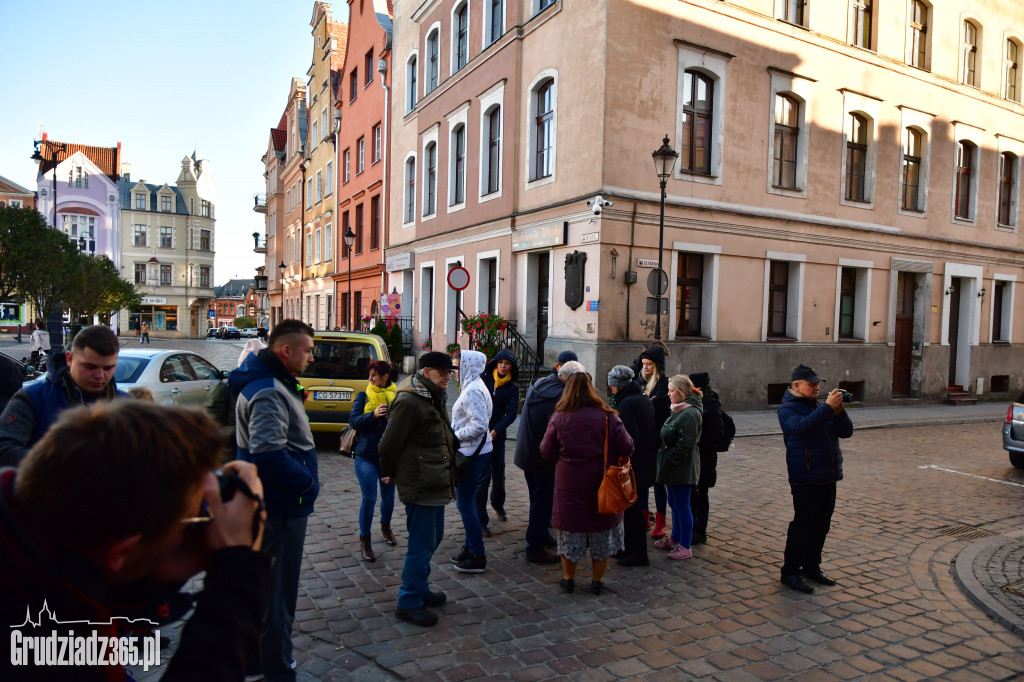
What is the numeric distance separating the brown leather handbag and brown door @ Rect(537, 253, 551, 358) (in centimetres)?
1249


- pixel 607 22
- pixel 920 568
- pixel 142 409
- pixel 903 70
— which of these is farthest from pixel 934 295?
pixel 142 409

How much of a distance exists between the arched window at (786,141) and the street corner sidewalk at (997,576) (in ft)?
40.0

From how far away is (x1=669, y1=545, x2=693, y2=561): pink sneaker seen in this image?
596cm

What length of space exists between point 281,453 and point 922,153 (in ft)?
72.9

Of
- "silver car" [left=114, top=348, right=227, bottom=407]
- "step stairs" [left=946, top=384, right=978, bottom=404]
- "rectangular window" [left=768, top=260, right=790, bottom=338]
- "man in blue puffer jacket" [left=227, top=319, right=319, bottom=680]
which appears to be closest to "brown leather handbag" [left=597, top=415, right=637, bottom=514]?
"man in blue puffer jacket" [left=227, top=319, right=319, bottom=680]

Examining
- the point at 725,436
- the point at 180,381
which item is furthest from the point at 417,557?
the point at 180,381

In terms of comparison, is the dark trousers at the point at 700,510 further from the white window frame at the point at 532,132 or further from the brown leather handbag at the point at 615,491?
the white window frame at the point at 532,132

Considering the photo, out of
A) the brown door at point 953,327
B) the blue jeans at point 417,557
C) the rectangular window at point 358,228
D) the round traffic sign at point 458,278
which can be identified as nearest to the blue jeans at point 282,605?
the blue jeans at point 417,557

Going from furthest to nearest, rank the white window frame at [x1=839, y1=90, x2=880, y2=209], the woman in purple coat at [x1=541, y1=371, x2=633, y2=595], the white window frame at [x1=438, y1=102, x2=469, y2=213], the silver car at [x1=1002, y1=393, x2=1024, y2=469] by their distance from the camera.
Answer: the white window frame at [x1=438, y1=102, x2=469, y2=213]
the white window frame at [x1=839, y1=90, x2=880, y2=209]
the silver car at [x1=1002, y1=393, x2=1024, y2=469]
the woman in purple coat at [x1=541, y1=371, x2=633, y2=595]

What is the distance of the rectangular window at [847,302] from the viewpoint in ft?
61.5

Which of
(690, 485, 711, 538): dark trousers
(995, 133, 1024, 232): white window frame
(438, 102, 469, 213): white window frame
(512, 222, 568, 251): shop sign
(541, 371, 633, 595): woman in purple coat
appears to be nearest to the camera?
(541, 371, 633, 595): woman in purple coat

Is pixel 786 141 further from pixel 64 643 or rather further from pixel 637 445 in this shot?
Result: pixel 64 643

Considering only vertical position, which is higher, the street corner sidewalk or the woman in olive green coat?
the woman in olive green coat

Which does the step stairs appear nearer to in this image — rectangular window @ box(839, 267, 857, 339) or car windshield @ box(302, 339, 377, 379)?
rectangular window @ box(839, 267, 857, 339)
